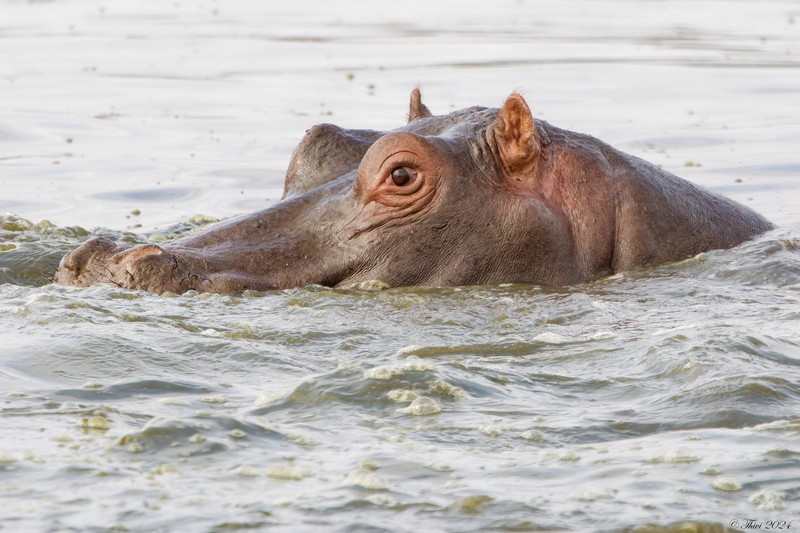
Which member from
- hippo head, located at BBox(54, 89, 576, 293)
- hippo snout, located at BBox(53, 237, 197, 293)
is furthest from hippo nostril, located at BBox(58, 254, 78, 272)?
hippo head, located at BBox(54, 89, 576, 293)

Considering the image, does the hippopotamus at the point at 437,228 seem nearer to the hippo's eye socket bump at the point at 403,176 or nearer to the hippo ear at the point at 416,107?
the hippo's eye socket bump at the point at 403,176

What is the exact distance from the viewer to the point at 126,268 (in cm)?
717

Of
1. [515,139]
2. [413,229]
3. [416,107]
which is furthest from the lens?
[416,107]

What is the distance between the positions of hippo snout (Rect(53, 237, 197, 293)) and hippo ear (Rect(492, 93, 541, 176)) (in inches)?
76.1

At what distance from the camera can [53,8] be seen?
3055 centimetres

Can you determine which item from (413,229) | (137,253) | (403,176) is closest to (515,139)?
(403,176)

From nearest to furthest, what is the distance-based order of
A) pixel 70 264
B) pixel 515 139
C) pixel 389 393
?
1. pixel 389 393
2. pixel 70 264
3. pixel 515 139

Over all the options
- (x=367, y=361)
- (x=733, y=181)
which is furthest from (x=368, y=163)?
(x=733, y=181)

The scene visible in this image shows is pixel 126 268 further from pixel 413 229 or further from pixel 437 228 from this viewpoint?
pixel 437 228

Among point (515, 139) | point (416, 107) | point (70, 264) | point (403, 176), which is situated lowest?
point (70, 264)

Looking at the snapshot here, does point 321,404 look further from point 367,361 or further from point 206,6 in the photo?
point 206,6

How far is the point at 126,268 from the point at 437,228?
5.72 feet

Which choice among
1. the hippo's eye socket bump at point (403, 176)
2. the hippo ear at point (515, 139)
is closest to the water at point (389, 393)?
the hippo's eye socket bump at point (403, 176)

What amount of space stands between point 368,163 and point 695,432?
10.1 feet
